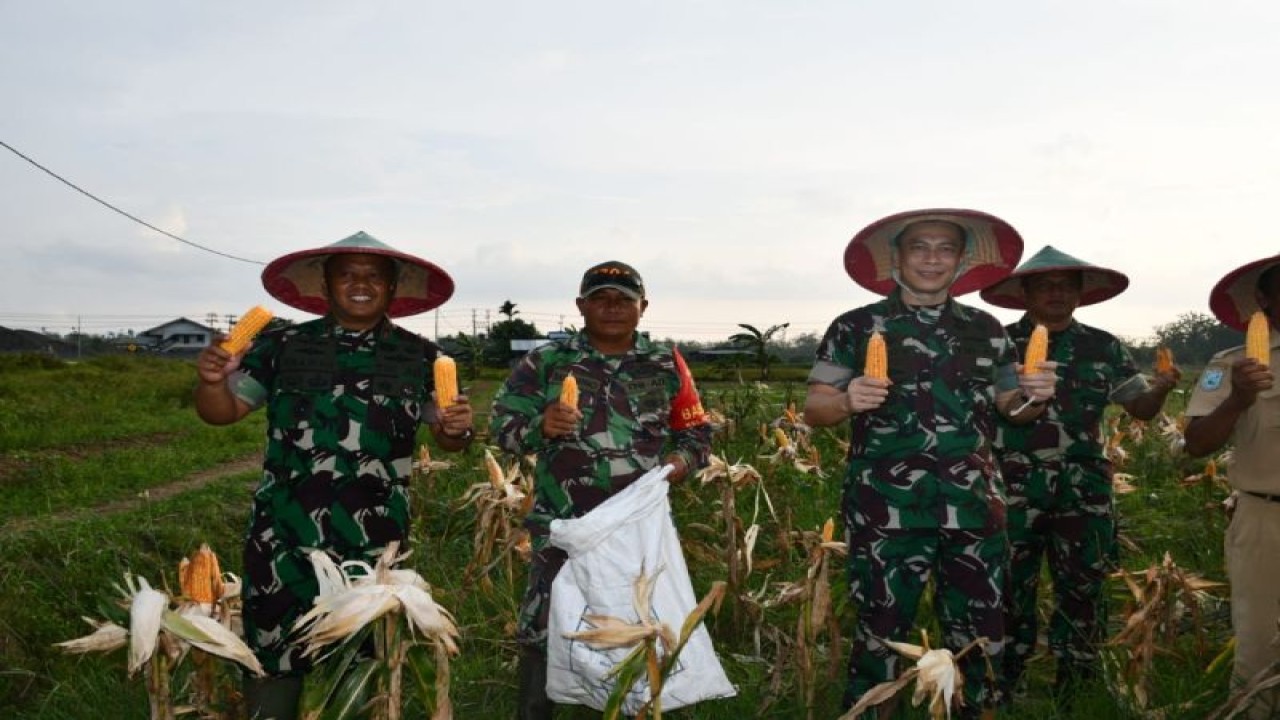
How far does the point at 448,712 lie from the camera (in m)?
2.40

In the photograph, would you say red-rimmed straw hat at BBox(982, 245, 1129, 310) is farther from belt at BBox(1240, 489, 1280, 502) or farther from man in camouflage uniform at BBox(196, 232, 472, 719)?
man in camouflage uniform at BBox(196, 232, 472, 719)

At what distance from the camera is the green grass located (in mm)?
3703

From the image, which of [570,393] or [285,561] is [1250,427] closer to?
[570,393]

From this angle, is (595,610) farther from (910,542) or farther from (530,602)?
(910,542)

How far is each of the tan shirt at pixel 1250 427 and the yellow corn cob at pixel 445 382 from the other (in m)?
2.43

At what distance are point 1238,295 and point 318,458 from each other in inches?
125

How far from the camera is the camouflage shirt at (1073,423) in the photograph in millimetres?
3840

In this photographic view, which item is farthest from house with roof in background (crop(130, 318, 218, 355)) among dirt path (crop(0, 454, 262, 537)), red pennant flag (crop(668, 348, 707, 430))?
red pennant flag (crop(668, 348, 707, 430))

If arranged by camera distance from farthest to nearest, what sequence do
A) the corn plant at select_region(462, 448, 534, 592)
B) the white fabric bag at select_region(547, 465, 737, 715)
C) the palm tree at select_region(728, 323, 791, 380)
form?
the palm tree at select_region(728, 323, 791, 380), the corn plant at select_region(462, 448, 534, 592), the white fabric bag at select_region(547, 465, 737, 715)

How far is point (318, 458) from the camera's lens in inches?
117

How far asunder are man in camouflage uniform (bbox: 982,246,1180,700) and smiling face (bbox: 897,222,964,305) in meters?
0.90

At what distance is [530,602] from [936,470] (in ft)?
4.66

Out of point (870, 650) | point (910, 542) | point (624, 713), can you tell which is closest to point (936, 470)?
point (910, 542)

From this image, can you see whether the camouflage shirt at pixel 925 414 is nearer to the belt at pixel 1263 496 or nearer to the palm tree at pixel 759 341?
the belt at pixel 1263 496
